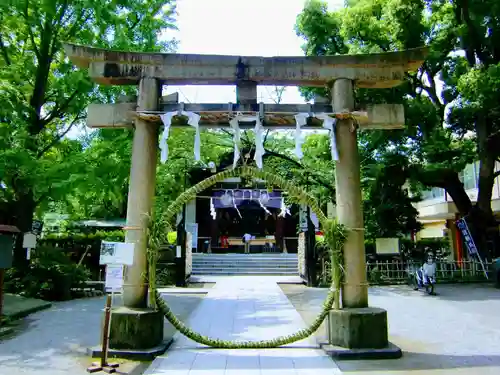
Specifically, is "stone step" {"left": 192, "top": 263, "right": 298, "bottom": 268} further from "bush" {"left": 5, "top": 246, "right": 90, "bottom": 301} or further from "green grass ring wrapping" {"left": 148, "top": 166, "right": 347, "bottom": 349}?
"green grass ring wrapping" {"left": 148, "top": 166, "right": 347, "bottom": 349}

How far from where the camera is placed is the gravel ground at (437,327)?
593 cm

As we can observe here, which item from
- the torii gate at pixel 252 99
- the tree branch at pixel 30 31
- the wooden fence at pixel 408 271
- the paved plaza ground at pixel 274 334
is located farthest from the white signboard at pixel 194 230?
the torii gate at pixel 252 99

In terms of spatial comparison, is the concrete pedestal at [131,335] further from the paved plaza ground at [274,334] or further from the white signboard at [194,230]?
the white signboard at [194,230]

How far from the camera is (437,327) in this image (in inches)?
342

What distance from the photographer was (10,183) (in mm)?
11008

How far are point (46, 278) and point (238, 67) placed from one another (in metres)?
9.63

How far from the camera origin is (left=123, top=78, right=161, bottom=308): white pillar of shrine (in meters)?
6.75

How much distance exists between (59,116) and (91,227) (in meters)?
9.87

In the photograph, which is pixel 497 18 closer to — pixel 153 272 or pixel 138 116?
pixel 138 116

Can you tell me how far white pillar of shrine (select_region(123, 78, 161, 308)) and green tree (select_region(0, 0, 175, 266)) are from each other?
379cm

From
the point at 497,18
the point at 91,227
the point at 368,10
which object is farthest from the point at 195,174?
the point at 497,18

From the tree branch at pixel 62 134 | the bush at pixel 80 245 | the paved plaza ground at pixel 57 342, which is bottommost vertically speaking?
the paved plaza ground at pixel 57 342

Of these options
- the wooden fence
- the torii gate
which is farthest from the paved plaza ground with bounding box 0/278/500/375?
the wooden fence

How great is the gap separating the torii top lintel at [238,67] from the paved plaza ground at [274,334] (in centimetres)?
489
